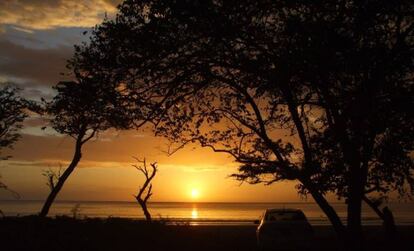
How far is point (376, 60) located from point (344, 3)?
148 cm

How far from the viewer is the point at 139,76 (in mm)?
14648

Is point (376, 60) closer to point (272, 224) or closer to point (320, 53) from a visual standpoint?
point (320, 53)

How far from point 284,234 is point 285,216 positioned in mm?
1678

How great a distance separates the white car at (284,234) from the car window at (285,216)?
0.15 meters

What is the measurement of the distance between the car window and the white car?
0.15 metres

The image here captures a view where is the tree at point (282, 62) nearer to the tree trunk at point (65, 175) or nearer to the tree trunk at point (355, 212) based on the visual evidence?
the tree trunk at point (355, 212)

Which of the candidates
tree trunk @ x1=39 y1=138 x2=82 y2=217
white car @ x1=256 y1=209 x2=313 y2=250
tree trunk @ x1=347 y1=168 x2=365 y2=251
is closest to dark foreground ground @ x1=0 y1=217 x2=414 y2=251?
white car @ x1=256 y1=209 x2=313 y2=250

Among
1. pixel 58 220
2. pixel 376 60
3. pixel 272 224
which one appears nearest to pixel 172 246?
pixel 272 224

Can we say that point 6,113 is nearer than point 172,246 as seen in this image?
No

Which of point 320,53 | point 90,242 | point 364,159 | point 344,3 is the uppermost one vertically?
point 344,3

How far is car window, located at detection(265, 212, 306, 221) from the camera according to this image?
63.9ft

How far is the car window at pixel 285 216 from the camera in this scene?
19.5m

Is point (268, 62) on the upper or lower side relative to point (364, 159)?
upper

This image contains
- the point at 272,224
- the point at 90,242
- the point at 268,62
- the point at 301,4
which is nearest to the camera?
the point at 301,4
